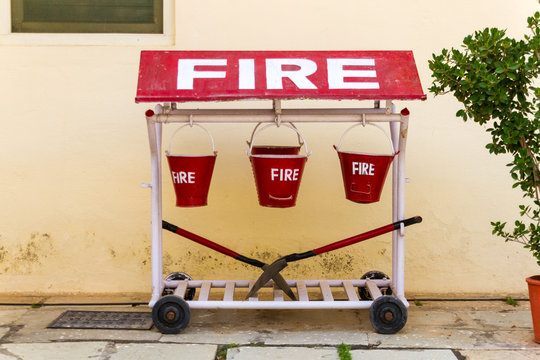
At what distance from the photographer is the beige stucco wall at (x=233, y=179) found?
5316mm

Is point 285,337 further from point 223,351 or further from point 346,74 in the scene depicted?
point 346,74

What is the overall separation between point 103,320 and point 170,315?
2.02 feet

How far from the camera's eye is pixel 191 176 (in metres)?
4.38

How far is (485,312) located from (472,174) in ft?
3.47

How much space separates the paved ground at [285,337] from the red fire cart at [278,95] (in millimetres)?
187

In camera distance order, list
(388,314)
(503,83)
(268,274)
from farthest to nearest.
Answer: (268,274), (388,314), (503,83)

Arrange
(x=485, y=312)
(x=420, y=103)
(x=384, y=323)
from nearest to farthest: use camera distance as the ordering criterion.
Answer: (x=384, y=323) → (x=485, y=312) → (x=420, y=103)

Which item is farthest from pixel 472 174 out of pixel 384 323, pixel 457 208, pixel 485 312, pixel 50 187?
pixel 50 187

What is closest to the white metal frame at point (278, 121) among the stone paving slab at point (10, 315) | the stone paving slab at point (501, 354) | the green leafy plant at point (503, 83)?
the green leafy plant at point (503, 83)

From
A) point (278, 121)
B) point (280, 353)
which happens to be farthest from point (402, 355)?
point (278, 121)

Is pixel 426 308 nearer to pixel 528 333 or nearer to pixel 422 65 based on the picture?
pixel 528 333

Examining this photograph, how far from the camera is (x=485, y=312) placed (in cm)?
503

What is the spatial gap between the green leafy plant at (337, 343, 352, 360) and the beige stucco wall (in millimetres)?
1301

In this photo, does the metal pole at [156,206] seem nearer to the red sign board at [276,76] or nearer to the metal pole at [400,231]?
the red sign board at [276,76]
